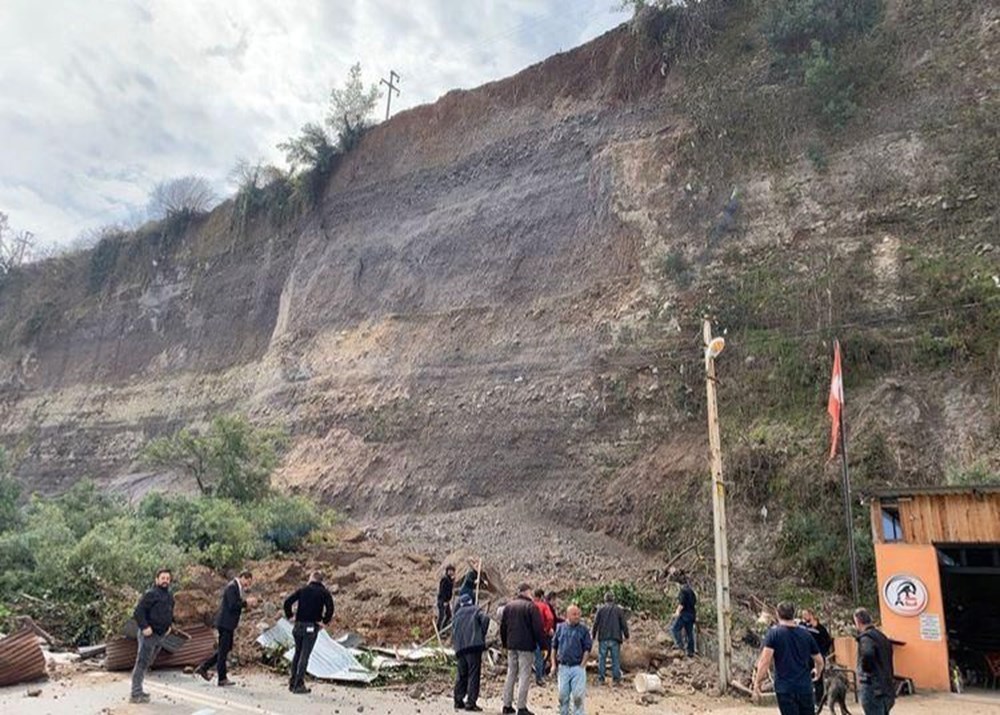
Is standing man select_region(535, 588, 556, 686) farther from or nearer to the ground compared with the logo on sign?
nearer to the ground

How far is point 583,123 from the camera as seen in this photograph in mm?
25375

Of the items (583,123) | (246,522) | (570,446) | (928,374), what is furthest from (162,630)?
(583,123)

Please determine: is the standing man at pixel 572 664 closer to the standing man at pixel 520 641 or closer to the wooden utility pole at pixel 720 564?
the standing man at pixel 520 641

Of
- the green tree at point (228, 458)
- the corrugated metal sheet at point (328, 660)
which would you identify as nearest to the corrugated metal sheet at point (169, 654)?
the corrugated metal sheet at point (328, 660)

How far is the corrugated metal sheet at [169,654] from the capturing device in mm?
9812

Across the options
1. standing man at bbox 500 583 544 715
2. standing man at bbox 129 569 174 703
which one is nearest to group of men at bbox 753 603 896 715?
standing man at bbox 500 583 544 715

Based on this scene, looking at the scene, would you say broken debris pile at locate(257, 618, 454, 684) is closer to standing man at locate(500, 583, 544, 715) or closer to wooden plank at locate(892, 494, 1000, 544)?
standing man at locate(500, 583, 544, 715)

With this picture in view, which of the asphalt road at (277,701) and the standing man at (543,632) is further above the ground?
the standing man at (543,632)

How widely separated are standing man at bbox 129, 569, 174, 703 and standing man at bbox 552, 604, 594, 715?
4.48m

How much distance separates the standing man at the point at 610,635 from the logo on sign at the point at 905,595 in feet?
14.0

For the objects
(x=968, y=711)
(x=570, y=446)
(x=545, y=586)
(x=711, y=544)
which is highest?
(x=570, y=446)

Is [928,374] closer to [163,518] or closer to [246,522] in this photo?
[246,522]

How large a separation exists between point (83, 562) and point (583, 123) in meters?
19.7

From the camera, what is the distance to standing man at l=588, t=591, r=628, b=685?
9.96 meters
